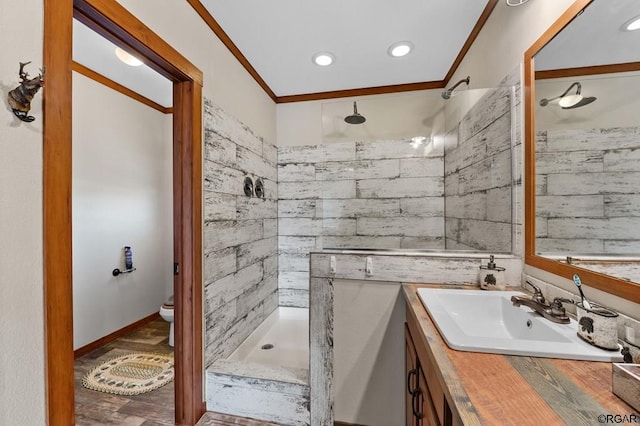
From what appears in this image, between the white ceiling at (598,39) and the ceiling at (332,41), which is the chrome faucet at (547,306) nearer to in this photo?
the white ceiling at (598,39)

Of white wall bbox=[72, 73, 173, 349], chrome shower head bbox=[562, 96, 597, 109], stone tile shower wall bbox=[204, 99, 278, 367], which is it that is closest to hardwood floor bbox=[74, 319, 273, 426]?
stone tile shower wall bbox=[204, 99, 278, 367]

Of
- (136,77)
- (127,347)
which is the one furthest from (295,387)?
(136,77)

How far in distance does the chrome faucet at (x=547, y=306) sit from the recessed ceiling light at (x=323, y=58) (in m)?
2.19

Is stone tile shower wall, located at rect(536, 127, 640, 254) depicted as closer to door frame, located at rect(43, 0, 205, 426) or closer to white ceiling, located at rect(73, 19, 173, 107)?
A: door frame, located at rect(43, 0, 205, 426)

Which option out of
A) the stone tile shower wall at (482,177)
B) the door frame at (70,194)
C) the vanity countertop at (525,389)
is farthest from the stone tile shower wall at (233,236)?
the stone tile shower wall at (482,177)

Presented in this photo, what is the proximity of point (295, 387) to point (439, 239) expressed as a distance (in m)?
1.57

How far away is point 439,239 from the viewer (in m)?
2.23

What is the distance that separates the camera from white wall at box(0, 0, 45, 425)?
0.79m

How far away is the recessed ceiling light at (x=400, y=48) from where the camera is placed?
2094 millimetres

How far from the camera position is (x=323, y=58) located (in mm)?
2291

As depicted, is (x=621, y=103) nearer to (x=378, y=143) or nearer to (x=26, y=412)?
(x=378, y=143)

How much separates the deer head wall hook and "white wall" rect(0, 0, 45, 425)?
0.06 feet

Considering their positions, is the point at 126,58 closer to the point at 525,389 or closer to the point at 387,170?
the point at 387,170

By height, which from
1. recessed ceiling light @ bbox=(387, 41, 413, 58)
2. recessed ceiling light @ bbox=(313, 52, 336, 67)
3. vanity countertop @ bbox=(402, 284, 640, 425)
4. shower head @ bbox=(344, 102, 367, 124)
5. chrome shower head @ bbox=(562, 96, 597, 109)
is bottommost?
vanity countertop @ bbox=(402, 284, 640, 425)
